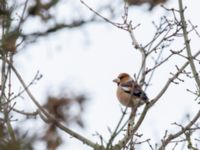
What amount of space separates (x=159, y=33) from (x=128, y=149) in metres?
1.04

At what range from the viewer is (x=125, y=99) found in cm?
889

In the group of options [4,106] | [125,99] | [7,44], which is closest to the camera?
[7,44]

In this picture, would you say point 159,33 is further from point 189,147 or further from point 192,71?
point 189,147

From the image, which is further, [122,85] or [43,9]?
[122,85]

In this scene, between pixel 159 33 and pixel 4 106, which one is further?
pixel 159 33

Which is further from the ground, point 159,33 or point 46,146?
point 159,33

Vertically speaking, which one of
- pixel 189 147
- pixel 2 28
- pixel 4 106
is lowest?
pixel 189 147

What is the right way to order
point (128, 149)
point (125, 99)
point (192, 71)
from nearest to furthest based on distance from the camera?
point (128, 149), point (192, 71), point (125, 99)

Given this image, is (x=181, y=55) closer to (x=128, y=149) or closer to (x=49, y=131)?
(x=128, y=149)

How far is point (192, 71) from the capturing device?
5773 mm

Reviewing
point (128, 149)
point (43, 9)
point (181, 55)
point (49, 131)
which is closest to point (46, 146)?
point (49, 131)

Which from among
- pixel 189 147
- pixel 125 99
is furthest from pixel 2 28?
pixel 125 99

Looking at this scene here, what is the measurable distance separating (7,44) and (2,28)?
0.46 feet

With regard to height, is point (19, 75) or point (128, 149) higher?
point (19, 75)
